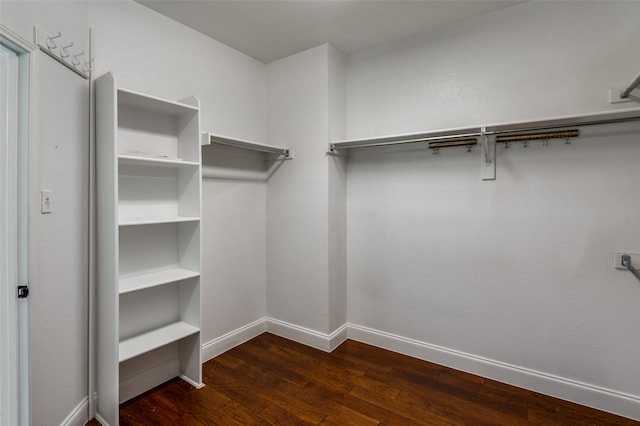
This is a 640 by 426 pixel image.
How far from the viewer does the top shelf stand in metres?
1.92

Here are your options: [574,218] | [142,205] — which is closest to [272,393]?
[142,205]

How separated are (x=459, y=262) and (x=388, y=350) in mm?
1033

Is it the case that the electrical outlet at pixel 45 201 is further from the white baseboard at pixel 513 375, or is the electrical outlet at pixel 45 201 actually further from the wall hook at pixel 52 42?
the white baseboard at pixel 513 375

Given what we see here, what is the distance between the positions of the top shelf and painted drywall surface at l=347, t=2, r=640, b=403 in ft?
4.99

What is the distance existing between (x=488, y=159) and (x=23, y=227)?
2846 millimetres

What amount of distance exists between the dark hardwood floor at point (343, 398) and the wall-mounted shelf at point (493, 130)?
5.14 feet

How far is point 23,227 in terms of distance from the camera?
1508 mm

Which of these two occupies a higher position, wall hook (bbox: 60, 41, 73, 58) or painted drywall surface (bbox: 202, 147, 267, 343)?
wall hook (bbox: 60, 41, 73, 58)

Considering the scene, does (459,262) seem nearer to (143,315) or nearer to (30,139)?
(143,315)

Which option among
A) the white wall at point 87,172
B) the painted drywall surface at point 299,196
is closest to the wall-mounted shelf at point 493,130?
the painted drywall surface at point 299,196

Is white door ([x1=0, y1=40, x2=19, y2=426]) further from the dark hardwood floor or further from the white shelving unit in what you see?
the dark hardwood floor

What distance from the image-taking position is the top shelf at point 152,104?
192 centimetres

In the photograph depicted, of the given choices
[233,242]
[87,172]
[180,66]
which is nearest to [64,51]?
[87,172]

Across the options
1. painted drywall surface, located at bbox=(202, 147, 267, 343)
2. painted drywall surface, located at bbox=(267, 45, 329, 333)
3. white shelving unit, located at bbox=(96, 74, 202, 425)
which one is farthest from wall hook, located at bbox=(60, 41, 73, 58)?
painted drywall surface, located at bbox=(267, 45, 329, 333)
